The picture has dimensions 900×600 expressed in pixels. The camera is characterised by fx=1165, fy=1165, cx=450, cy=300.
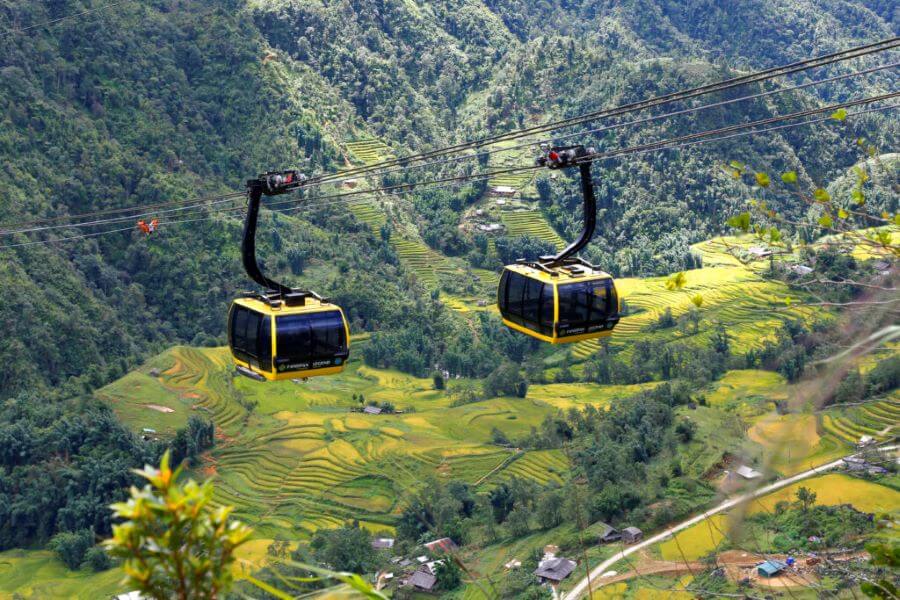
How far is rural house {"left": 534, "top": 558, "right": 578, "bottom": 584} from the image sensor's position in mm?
38094

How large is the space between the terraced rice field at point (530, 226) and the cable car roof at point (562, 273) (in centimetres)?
6336

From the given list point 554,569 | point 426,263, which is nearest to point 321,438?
point 554,569

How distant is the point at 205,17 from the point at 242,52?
13.5ft

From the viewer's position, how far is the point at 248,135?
268 ft

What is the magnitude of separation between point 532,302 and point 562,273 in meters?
0.59

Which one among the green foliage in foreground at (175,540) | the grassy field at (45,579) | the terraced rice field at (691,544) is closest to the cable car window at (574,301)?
the green foliage in foreground at (175,540)

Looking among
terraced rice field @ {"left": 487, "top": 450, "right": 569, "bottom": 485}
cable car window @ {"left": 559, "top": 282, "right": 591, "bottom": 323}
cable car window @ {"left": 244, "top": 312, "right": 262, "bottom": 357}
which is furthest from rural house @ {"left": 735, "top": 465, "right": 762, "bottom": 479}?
terraced rice field @ {"left": 487, "top": 450, "right": 569, "bottom": 485}

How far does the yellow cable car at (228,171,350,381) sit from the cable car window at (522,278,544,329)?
8.43 ft

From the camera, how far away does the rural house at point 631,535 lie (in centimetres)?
4156

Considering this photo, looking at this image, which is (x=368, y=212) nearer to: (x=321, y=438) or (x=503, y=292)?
(x=321, y=438)

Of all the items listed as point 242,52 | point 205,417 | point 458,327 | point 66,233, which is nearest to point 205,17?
point 242,52

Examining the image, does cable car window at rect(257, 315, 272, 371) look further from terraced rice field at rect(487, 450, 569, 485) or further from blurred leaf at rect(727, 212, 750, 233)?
terraced rice field at rect(487, 450, 569, 485)

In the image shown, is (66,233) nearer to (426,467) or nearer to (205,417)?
(205,417)

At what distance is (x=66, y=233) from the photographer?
6856cm
